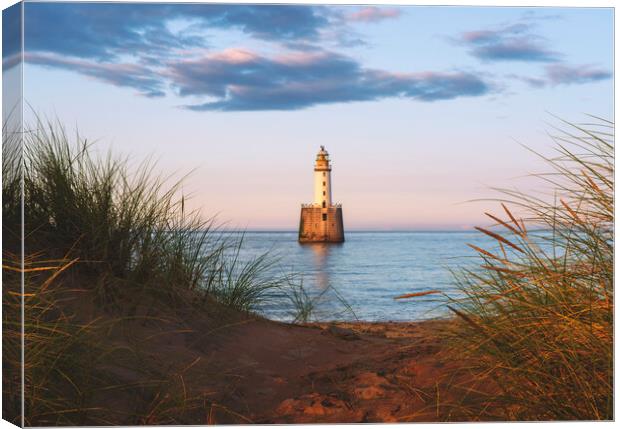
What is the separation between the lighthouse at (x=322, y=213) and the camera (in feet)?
75.0

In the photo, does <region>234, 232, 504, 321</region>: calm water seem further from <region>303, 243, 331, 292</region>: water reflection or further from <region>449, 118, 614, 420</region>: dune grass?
<region>449, 118, 614, 420</region>: dune grass

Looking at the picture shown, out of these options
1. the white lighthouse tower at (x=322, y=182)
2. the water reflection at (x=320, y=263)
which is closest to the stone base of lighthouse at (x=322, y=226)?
the white lighthouse tower at (x=322, y=182)

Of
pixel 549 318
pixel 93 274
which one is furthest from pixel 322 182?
pixel 549 318

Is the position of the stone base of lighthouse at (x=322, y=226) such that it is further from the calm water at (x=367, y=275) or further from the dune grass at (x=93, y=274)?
the dune grass at (x=93, y=274)

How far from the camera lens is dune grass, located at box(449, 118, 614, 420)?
2539 mm

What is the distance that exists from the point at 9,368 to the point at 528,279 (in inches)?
83.2


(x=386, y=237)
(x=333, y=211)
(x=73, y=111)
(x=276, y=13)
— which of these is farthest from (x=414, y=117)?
(x=386, y=237)

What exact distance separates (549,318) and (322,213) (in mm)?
21043

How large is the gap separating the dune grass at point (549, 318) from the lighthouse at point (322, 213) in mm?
19317

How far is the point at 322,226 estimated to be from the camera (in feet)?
77.6

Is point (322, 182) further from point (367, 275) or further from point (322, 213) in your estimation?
point (367, 275)

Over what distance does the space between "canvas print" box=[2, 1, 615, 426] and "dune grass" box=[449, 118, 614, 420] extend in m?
0.01

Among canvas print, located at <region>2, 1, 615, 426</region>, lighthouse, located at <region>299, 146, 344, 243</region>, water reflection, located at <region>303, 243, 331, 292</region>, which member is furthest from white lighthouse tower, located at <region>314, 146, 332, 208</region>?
canvas print, located at <region>2, 1, 615, 426</region>

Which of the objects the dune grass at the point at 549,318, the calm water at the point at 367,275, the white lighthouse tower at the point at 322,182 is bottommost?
the calm water at the point at 367,275
